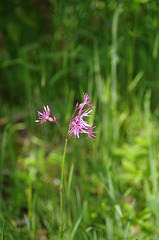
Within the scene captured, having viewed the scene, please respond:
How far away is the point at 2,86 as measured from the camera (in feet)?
7.25

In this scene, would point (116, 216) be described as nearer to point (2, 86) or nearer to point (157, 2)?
point (157, 2)

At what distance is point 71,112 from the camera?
5.06 feet

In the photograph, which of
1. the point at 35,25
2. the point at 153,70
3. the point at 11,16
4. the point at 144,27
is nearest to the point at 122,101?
the point at 153,70

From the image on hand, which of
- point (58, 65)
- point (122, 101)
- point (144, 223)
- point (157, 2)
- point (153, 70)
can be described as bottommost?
point (144, 223)

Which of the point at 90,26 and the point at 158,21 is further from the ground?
the point at 90,26

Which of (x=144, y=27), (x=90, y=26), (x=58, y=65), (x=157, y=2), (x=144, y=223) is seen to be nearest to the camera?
(x=144, y=223)

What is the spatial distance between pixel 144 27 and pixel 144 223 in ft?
4.33

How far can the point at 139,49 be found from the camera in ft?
7.04

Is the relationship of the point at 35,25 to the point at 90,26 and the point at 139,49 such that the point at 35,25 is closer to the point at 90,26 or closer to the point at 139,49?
the point at 90,26

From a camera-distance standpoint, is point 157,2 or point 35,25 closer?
point 157,2

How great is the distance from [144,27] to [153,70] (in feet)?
0.92

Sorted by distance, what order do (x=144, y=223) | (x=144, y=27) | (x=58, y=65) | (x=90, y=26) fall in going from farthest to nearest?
(x=90, y=26) → (x=58, y=65) → (x=144, y=27) → (x=144, y=223)

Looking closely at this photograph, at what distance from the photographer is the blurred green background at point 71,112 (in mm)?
1199

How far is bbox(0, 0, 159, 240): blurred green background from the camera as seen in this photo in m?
1.20
